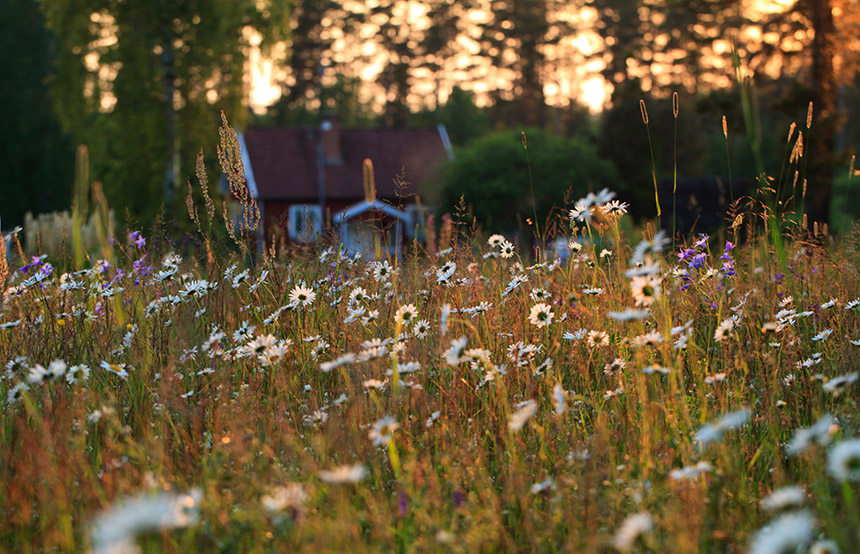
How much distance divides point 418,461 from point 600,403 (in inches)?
29.8

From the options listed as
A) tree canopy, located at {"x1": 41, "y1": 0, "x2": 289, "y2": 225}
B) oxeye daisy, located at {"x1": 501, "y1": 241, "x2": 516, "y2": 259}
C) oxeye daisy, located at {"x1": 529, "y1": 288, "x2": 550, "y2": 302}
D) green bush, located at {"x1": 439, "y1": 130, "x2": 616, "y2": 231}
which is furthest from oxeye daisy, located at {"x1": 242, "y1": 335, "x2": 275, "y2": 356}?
green bush, located at {"x1": 439, "y1": 130, "x2": 616, "y2": 231}

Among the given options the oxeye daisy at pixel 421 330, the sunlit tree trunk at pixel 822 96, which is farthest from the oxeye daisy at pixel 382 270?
the sunlit tree trunk at pixel 822 96

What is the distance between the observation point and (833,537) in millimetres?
1808

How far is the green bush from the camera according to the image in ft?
71.0

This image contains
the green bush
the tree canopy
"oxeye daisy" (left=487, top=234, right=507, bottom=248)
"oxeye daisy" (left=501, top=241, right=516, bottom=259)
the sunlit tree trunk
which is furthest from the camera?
the green bush

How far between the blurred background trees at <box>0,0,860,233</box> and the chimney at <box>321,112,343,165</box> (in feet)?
8.84

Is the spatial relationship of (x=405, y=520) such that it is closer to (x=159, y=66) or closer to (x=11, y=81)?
(x=159, y=66)

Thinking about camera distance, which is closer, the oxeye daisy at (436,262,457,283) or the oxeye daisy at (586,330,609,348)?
the oxeye daisy at (586,330,609,348)

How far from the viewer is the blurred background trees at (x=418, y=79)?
52.6ft

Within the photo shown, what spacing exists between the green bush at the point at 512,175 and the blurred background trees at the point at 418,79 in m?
0.15

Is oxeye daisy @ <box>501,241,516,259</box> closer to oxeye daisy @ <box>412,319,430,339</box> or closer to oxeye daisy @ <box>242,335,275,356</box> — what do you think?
oxeye daisy @ <box>412,319,430,339</box>

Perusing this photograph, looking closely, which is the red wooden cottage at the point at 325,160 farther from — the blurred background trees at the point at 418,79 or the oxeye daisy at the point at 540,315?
the oxeye daisy at the point at 540,315

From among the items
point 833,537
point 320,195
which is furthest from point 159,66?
point 833,537

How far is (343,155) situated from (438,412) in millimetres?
27692
